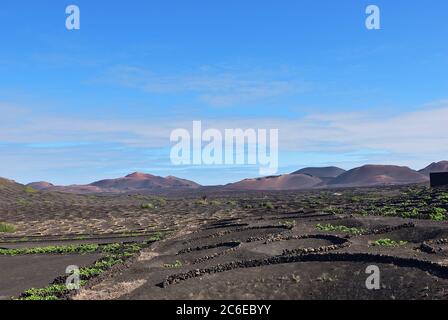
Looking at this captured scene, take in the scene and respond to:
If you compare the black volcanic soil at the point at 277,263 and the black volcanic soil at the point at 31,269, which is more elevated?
the black volcanic soil at the point at 277,263

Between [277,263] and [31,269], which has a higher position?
[277,263]

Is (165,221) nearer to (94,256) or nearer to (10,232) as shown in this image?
(10,232)

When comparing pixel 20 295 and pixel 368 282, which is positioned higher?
pixel 368 282

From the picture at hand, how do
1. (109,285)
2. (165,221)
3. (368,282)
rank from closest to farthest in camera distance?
(368,282) → (109,285) → (165,221)

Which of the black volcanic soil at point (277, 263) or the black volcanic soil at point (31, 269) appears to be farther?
the black volcanic soil at point (31, 269)

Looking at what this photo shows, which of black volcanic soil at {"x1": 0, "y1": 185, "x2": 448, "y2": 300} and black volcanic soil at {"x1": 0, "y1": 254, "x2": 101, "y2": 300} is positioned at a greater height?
black volcanic soil at {"x1": 0, "y1": 185, "x2": 448, "y2": 300}

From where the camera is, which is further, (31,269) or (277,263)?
(31,269)

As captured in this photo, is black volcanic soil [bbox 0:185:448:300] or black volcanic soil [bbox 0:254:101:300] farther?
black volcanic soil [bbox 0:254:101:300]
